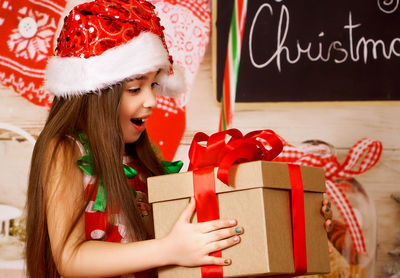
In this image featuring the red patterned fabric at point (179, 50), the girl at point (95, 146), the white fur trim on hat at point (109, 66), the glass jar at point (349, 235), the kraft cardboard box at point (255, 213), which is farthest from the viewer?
the red patterned fabric at point (179, 50)

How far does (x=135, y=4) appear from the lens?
4.64 ft

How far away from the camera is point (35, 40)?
2.28 m

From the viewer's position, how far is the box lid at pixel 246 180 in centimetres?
108

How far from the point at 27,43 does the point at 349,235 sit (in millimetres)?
1482

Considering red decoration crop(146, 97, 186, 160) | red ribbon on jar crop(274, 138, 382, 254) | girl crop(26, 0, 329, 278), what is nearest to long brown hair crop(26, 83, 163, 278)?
girl crop(26, 0, 329, 278)

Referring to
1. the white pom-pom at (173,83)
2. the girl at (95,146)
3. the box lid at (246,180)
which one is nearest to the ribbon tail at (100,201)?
the girl at (95,146)

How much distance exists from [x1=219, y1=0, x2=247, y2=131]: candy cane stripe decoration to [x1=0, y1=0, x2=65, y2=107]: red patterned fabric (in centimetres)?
69

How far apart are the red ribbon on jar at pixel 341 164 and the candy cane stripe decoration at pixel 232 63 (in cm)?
26

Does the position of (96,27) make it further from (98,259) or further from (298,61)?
(298,61)

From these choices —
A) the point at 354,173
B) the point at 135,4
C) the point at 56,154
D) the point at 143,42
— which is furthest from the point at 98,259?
the point at 354,173

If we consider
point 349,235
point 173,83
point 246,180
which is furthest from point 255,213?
point 349,235

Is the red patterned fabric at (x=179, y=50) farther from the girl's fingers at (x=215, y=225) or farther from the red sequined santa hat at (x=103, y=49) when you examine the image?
the girl's fingers at (x=215, y=225)

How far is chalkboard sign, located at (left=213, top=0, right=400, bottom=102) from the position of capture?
225 centimetres

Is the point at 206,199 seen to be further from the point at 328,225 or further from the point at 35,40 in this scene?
the point at 35,40
